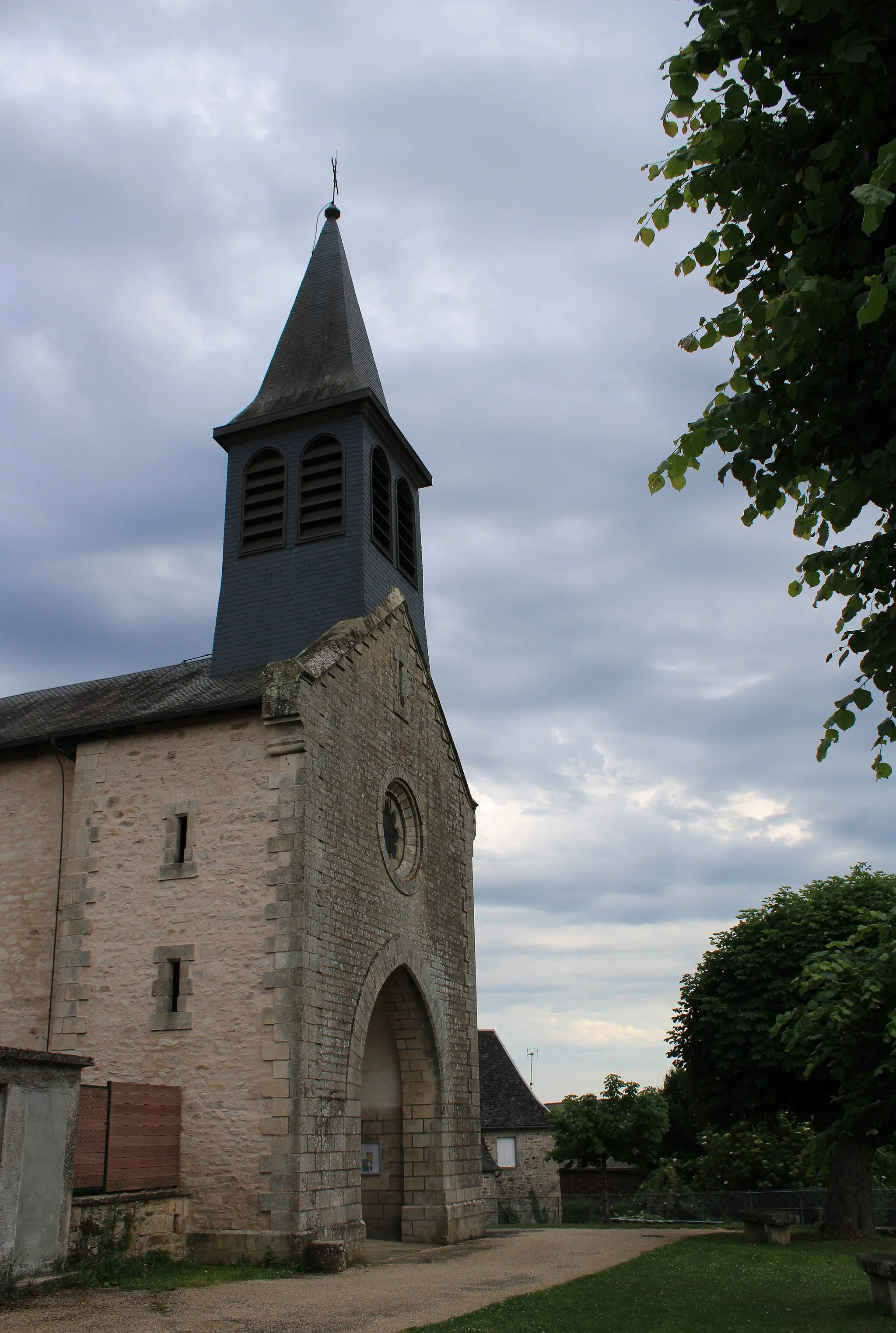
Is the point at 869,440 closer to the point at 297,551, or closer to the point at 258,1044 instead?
the point at 258,1044

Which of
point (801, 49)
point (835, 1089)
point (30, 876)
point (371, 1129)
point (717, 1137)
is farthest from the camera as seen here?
point (717, 1137)

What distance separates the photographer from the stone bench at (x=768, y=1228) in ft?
50.7

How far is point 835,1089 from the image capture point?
17.8 m

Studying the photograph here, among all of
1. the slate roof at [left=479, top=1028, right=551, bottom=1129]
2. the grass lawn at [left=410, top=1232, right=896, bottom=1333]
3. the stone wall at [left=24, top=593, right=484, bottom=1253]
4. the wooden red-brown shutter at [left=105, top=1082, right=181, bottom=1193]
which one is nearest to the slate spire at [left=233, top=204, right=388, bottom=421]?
the stone wall at [left=24, top=593, right=484, bottom=1253]

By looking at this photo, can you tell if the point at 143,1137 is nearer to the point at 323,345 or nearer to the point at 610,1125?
the point at 323,345

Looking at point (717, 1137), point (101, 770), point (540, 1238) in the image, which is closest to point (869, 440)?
point (101, 770)

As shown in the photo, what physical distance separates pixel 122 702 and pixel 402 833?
467 centimetres

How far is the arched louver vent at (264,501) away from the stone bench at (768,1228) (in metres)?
12.4

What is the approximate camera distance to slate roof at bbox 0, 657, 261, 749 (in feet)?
44.9

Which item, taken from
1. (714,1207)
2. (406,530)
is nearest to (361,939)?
(406,530)

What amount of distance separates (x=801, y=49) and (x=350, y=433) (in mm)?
13387

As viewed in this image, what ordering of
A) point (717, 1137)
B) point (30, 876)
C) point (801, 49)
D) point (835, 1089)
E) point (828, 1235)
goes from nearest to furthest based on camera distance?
point (801, 49) < point (30, 876) < point (828, 1235) < point (835, 1089) < point (717, 1137)

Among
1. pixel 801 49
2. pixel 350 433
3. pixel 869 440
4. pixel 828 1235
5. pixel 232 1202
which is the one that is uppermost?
pixel 350 433

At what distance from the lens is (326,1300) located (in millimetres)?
9070
